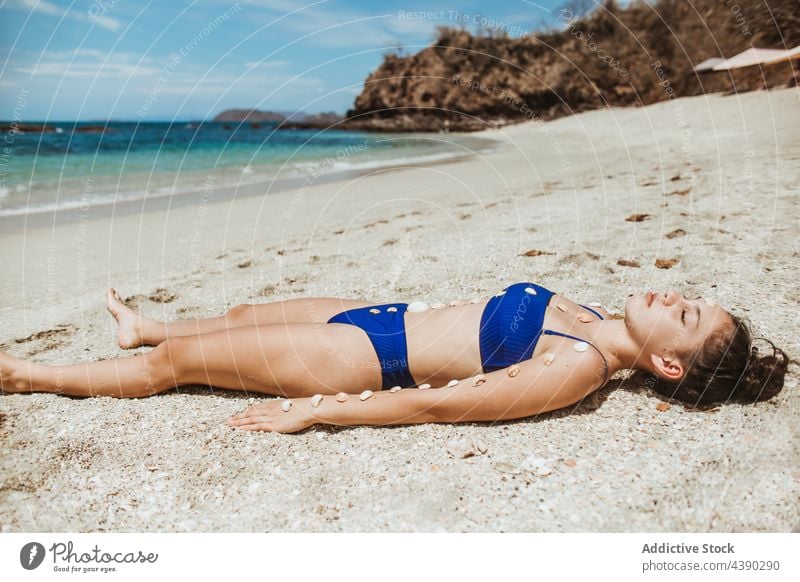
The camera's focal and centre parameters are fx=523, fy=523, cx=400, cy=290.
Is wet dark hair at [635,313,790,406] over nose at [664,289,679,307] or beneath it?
beneath

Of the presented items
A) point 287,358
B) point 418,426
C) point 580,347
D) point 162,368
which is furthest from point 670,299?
point 162,368

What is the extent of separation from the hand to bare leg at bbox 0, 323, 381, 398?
0.11 m

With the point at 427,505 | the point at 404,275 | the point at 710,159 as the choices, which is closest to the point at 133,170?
the point at 404,275

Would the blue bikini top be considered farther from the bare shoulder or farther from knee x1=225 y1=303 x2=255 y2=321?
knee x1=225 y1=303 x2=255 y2=321

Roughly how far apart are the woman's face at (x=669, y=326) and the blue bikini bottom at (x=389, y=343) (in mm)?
1007

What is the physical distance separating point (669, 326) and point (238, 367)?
1.93m

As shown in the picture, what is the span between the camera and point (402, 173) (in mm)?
9836

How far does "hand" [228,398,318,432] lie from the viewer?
2.27 metres

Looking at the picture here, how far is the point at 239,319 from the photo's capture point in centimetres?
288

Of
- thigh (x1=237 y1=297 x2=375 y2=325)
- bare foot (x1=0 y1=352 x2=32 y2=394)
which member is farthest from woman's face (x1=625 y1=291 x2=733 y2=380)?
bare foot (x1=0 y1=352 x2=32 y2=394)

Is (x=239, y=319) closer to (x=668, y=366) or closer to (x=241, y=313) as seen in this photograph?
(x=241, y=313)

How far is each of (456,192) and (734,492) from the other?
5.87m

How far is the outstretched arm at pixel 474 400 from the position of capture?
215 cm

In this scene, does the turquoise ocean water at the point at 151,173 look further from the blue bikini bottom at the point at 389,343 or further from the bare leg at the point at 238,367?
the blue bikini bottom at the point at 389,343
